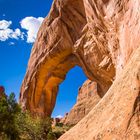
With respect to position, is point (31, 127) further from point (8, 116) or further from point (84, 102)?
point (84, 102)

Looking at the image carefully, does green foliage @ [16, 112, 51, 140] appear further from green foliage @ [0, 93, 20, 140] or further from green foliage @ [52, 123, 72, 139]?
green foliage @ [0, 93, 20, 140]

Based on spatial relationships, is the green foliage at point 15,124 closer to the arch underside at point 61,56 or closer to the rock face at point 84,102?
the arch underside at point 61,56

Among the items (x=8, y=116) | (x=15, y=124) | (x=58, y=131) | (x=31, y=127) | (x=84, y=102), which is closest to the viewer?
(x=8, y=116)

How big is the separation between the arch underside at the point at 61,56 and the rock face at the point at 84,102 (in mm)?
16758

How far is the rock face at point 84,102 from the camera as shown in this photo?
55.4m

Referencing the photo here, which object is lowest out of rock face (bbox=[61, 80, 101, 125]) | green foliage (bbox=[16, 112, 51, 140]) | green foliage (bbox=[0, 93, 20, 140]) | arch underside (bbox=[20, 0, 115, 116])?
green foliage (bbox=[0, 93, 20, 140])

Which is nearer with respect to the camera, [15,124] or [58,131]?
[15,124]

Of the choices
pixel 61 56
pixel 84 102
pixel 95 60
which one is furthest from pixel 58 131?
pixel 84 102

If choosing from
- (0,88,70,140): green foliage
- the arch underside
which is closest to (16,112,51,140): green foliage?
(0,88,70,140): green foliage

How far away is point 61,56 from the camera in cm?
3375

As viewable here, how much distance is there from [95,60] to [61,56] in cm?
580

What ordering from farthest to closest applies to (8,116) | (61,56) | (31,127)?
(61,56), (31,127), (8,116)

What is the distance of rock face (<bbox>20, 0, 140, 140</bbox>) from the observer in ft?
31.6

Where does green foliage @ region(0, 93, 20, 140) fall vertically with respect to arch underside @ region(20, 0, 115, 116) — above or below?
below
